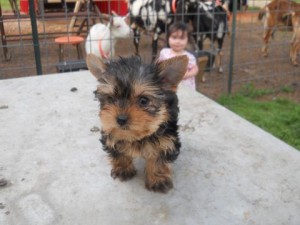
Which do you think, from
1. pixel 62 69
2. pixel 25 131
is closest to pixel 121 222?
pixel 25 131

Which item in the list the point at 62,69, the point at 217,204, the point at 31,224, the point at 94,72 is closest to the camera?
the point at 31,224

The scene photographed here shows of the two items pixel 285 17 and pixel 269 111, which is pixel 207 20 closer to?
pixel 269 111

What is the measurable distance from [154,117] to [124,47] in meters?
7.80

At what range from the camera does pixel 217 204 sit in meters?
1.66

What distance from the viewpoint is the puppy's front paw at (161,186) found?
1.75m

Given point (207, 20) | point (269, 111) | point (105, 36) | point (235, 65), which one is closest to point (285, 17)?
point (235, 65)

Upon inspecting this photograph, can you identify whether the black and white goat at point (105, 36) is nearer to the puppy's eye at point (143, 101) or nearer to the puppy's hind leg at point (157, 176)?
the puppy's hind leg at point (157, 176)

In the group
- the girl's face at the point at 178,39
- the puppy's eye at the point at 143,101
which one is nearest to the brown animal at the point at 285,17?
the girl's face at the point at 178,39

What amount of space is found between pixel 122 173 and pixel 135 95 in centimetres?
49

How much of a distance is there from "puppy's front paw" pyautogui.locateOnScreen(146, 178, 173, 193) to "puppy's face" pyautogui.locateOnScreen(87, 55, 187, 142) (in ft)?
0.91

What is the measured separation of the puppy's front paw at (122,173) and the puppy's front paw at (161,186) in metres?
Result: 0.13

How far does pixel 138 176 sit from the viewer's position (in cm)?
189

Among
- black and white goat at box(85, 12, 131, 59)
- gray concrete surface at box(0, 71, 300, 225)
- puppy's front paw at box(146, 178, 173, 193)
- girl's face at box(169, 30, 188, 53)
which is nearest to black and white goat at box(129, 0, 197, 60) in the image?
black and white goat at box(85, 12, 131, 59)

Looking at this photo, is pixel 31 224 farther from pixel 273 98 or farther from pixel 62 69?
pixel 273 98
